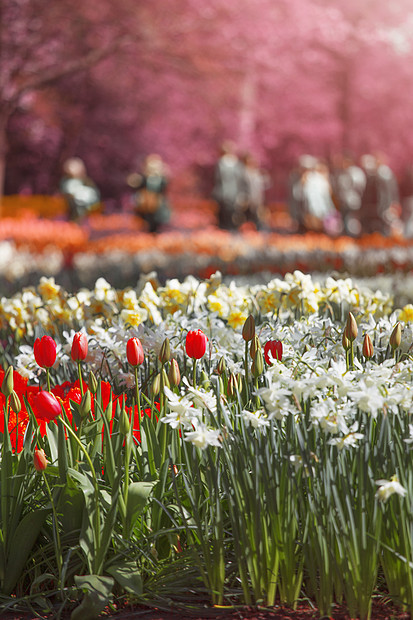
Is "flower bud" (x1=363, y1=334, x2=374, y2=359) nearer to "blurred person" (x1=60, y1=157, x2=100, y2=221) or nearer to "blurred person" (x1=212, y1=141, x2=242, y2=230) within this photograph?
"blurred person" (x1=60, y1=157, x2=100, y2=221)

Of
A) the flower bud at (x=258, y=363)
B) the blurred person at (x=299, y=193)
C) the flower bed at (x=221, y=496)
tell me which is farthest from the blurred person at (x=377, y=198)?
the flower bud at (x=258, y=363)

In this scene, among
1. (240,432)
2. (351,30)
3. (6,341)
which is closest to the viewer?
(240,432)

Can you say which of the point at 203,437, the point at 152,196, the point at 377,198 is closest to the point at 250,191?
the point at 152,196

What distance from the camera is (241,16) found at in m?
17.4

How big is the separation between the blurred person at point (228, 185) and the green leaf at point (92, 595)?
15.6 metres

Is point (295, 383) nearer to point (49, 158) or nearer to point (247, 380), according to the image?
point (247, 380)

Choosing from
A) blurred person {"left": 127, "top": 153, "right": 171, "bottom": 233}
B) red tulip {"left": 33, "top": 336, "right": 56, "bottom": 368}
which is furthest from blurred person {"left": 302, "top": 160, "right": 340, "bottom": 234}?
red tulip {"left": 33, "top": 336, "right": 56, "bottom": 368}

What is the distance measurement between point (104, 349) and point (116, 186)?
24867 millimetres

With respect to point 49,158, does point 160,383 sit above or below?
below

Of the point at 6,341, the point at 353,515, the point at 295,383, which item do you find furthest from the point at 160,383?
the point at 6,341

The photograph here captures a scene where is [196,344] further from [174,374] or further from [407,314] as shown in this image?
[407,314]

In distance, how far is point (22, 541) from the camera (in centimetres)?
239

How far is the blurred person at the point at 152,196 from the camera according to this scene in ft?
55.8

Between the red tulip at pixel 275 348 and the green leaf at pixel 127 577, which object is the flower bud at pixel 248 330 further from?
the green leaf at pixel 127 577
